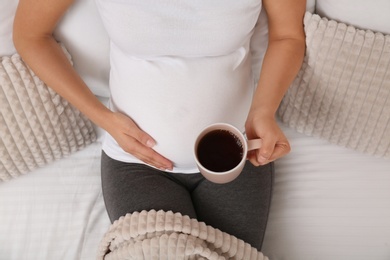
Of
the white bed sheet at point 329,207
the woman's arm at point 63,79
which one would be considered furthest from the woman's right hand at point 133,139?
the white bed sheet at point 329,207

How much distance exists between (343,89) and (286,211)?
0.34 m

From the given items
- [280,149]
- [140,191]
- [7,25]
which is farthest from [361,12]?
[7,25]

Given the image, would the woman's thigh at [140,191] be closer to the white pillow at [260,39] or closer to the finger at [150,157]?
the finger at [150,157]

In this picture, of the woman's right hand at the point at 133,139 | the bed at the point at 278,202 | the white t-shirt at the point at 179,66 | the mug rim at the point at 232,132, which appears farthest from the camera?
the bed at the point at 278,202

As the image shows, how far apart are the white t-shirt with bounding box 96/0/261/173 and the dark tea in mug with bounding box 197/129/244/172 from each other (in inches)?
6.8

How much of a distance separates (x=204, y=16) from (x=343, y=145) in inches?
22.7

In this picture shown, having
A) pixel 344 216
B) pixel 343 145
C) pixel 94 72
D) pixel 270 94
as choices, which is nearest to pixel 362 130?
pixel 343 145

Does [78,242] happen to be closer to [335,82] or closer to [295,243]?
[295,243]

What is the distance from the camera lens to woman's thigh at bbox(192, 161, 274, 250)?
1045 millimetres

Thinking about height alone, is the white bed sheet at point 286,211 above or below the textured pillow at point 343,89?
below

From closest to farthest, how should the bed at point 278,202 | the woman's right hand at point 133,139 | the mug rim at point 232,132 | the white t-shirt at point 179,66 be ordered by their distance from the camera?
the mug rim at point 232,132, the white t-shirt at point 179,66, the woman's right hand at point 133,139, the bed at point 278,202

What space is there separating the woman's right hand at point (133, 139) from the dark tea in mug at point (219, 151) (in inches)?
8.2

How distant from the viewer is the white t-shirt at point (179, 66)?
91 centimetres

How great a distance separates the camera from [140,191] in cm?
103
